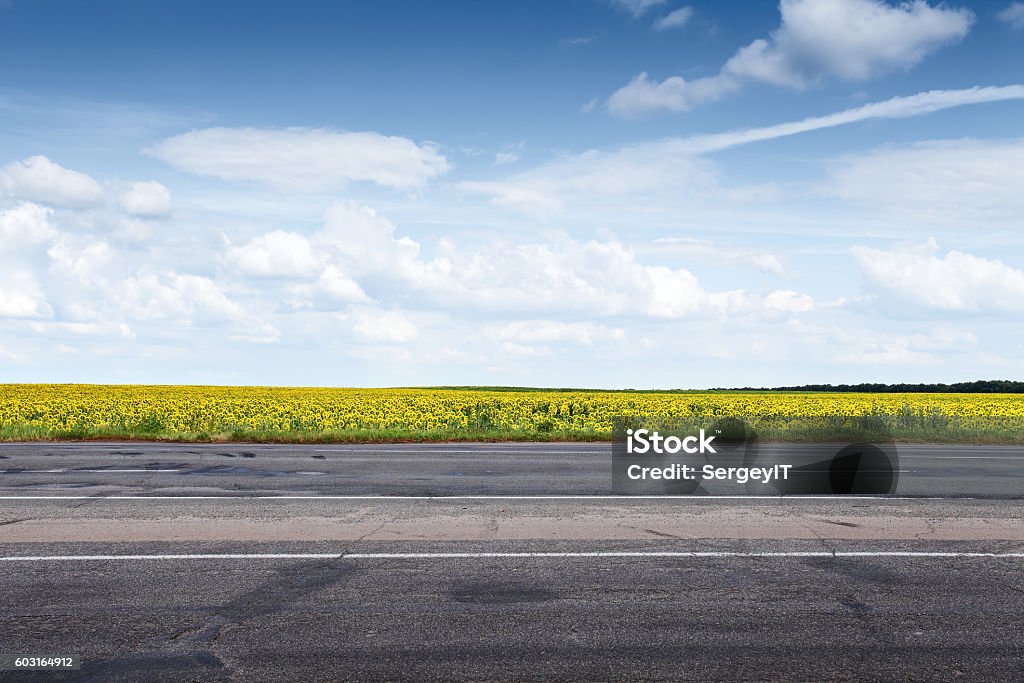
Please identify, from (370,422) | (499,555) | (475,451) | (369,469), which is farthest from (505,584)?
(370,422)

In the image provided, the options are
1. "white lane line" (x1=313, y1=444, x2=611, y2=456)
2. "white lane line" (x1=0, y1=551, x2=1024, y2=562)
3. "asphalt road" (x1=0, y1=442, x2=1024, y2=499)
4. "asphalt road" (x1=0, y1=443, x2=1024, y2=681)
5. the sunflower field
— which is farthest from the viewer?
the sunflower field

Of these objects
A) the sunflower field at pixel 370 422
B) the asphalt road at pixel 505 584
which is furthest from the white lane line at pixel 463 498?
the sunflower field at pixel 370 422

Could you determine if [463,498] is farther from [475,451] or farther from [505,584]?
[475,451]

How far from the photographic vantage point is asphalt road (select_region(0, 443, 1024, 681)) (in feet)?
17.4

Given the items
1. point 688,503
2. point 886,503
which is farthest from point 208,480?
point 886,503

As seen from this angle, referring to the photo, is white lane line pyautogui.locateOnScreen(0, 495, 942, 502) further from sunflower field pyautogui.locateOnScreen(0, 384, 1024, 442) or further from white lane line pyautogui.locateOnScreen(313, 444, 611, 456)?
sunflower field pyautogui.locateOnScreen(0, 384, 1024, 442)

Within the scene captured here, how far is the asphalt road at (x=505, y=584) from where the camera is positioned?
529 centimetres

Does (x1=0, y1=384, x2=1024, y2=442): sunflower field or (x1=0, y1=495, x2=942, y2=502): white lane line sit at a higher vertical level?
(x1=0, y1=384, x2=1024, y2=442): sunflower field

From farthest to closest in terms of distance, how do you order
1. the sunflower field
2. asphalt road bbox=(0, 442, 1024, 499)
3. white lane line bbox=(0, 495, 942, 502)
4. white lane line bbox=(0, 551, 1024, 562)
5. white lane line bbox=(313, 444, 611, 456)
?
the sunflower field, white lane line bbox=(313, 444, 611, 456), asphalt road bbox=(0, 442, 1024, 499), white lane line bbox=(0, 495, 942, 502), white lane line bbox=(0, 551, 1024, 562)

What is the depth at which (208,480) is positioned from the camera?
44.9 ft

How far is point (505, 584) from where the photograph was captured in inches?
275

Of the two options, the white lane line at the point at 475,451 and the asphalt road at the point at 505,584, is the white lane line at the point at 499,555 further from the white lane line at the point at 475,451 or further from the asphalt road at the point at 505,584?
the white lane line at the point at 475,451

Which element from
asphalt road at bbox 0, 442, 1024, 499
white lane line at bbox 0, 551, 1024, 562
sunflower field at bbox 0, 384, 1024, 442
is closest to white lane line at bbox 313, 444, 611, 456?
asphalt road at bbox 0, 442, 1024, 499

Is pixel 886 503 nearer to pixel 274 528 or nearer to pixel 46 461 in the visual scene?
pixel 274 528
